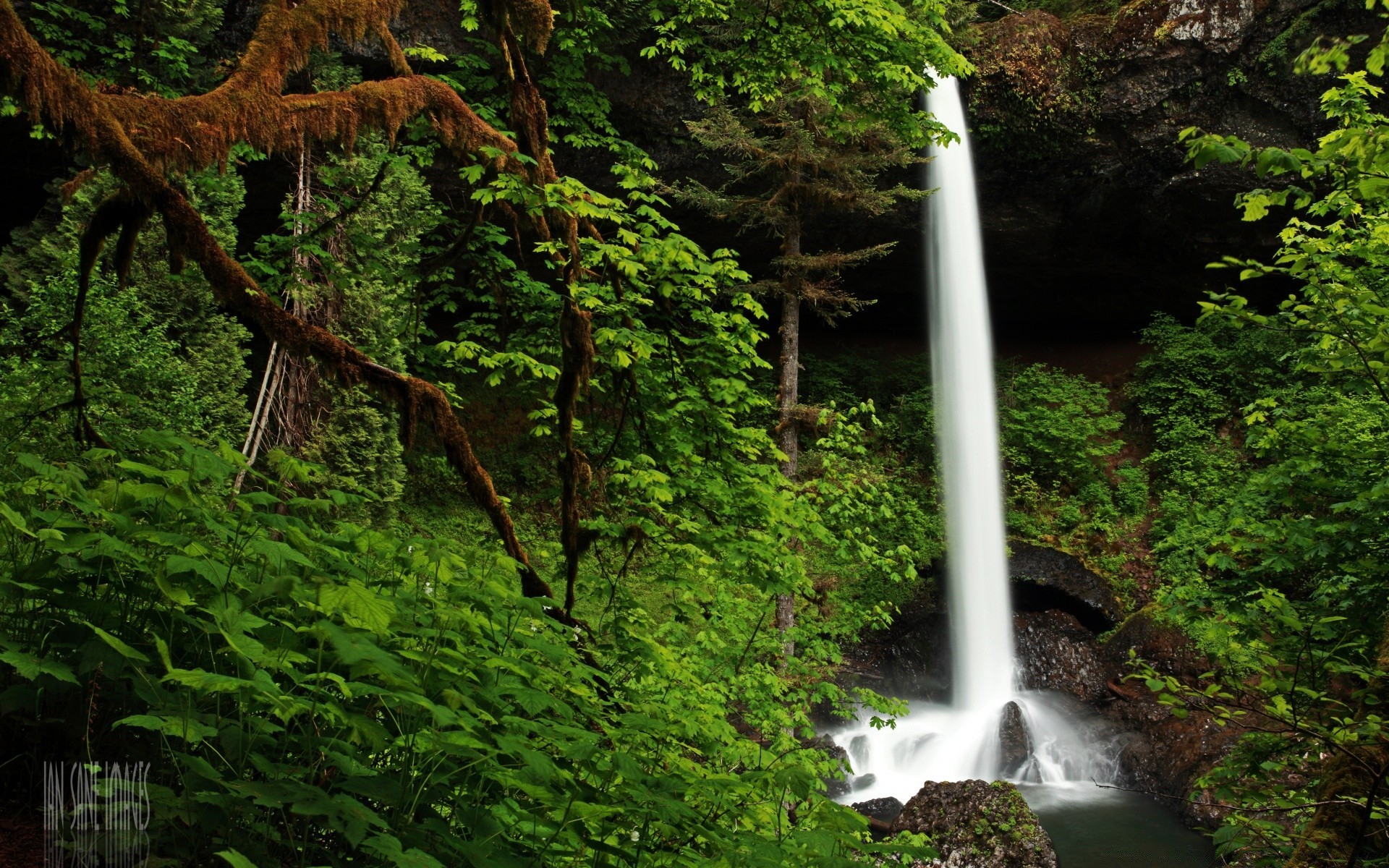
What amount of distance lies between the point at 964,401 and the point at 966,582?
407 cm

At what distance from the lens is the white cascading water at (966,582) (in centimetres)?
1145

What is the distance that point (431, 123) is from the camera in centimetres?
425

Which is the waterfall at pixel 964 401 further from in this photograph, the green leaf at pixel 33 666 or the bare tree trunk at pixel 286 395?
the green leaf at pixel 33 666

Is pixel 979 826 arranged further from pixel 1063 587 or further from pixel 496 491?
pixel 1063 587

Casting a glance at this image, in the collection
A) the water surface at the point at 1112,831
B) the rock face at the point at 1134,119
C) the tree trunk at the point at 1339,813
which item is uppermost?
the rock face at the point at 1134,119

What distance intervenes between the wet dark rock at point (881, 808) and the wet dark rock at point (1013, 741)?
2.07m

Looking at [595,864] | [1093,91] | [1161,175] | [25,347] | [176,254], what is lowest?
[595,864]

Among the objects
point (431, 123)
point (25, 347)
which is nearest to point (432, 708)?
point (431, 123)

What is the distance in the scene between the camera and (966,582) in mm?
14547

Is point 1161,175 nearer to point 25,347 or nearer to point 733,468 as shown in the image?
point 733,468

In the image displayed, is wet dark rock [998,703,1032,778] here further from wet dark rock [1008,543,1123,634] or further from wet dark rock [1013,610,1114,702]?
wet dark rock [1008,543,1123,634]

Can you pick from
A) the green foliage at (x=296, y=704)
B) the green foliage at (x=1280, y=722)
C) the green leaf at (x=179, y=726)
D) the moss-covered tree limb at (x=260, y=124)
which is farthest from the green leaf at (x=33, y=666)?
the green foliage at (x=1280, y=722)

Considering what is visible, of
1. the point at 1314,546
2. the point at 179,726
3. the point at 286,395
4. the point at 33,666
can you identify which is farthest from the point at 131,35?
the point at 1314,546

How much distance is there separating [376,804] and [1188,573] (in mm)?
14715
